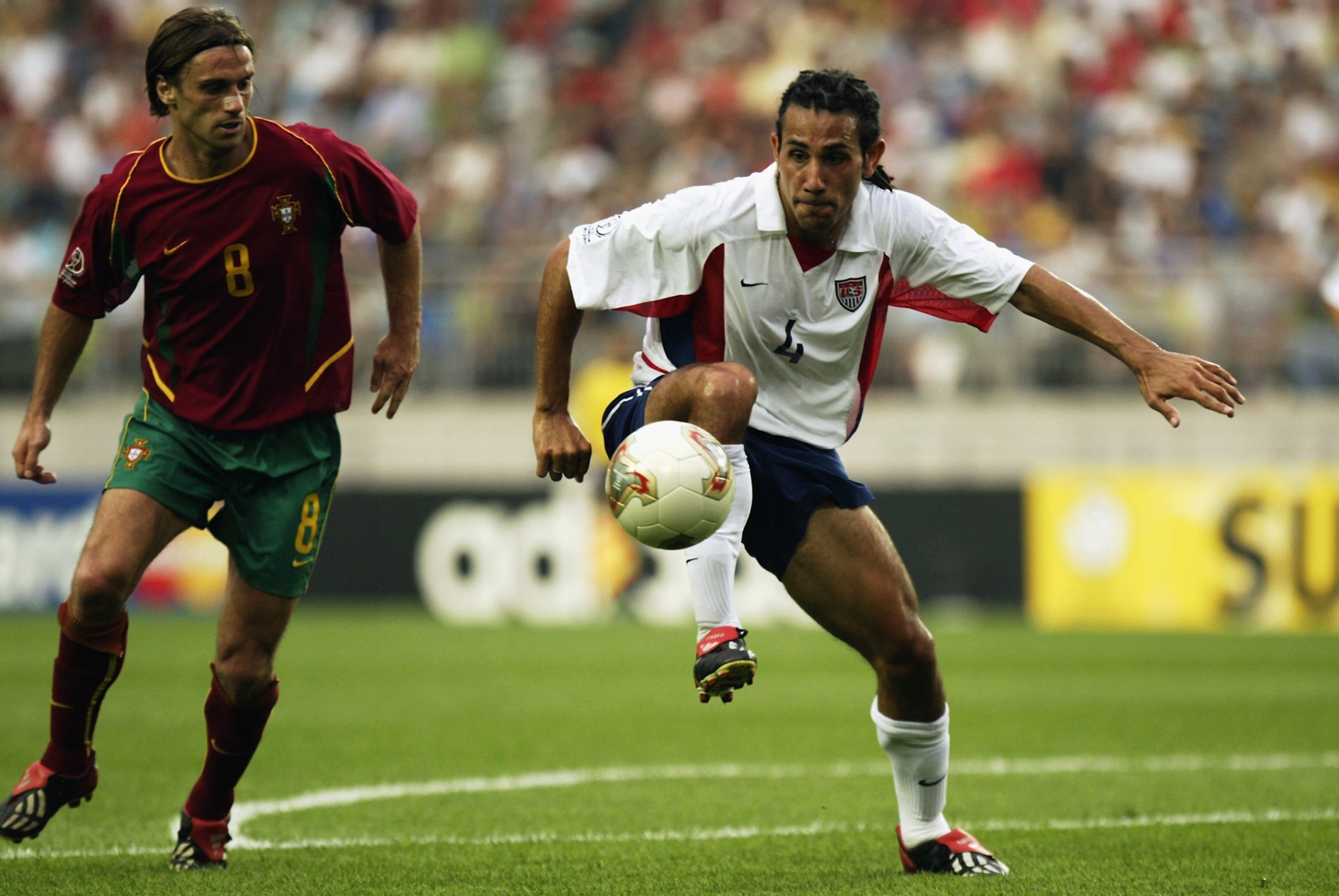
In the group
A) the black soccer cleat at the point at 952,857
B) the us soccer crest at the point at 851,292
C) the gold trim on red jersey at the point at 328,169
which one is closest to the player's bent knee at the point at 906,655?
the black soccer cleat at the point at 952,857

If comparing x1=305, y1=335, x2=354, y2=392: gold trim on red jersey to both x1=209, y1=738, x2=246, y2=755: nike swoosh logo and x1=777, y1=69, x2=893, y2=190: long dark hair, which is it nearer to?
x1=209, y1=738, x2=246, y2=755: nike swoosh logo

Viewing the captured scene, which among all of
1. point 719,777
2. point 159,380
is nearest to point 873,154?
point 159,380

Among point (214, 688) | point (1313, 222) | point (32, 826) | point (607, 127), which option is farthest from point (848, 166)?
point (607, 127)

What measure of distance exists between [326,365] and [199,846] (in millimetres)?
1591

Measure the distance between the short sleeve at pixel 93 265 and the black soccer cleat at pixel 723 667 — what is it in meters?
2.25

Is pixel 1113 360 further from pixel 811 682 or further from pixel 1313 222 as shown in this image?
pixel 811 682

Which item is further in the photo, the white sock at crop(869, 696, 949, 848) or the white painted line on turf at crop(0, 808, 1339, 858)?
the white painted line on turf at crop(0, 808, 1339, 858)

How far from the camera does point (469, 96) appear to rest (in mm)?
20578

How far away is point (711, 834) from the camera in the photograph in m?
6.34

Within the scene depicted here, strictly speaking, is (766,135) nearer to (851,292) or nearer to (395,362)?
(395,362)

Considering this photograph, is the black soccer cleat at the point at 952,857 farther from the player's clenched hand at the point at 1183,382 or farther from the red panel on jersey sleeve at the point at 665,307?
the red panel on jersey sleeve at the point at 665,307

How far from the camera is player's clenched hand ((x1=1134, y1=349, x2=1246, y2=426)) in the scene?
504 cm

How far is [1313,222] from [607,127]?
7.60 meters

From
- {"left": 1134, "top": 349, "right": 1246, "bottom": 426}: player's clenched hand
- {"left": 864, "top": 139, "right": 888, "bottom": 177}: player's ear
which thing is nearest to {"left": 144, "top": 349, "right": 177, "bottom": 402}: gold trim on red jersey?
{"left": 864, "top": 139, "right": 888, "bottom": 177}: player's ear
